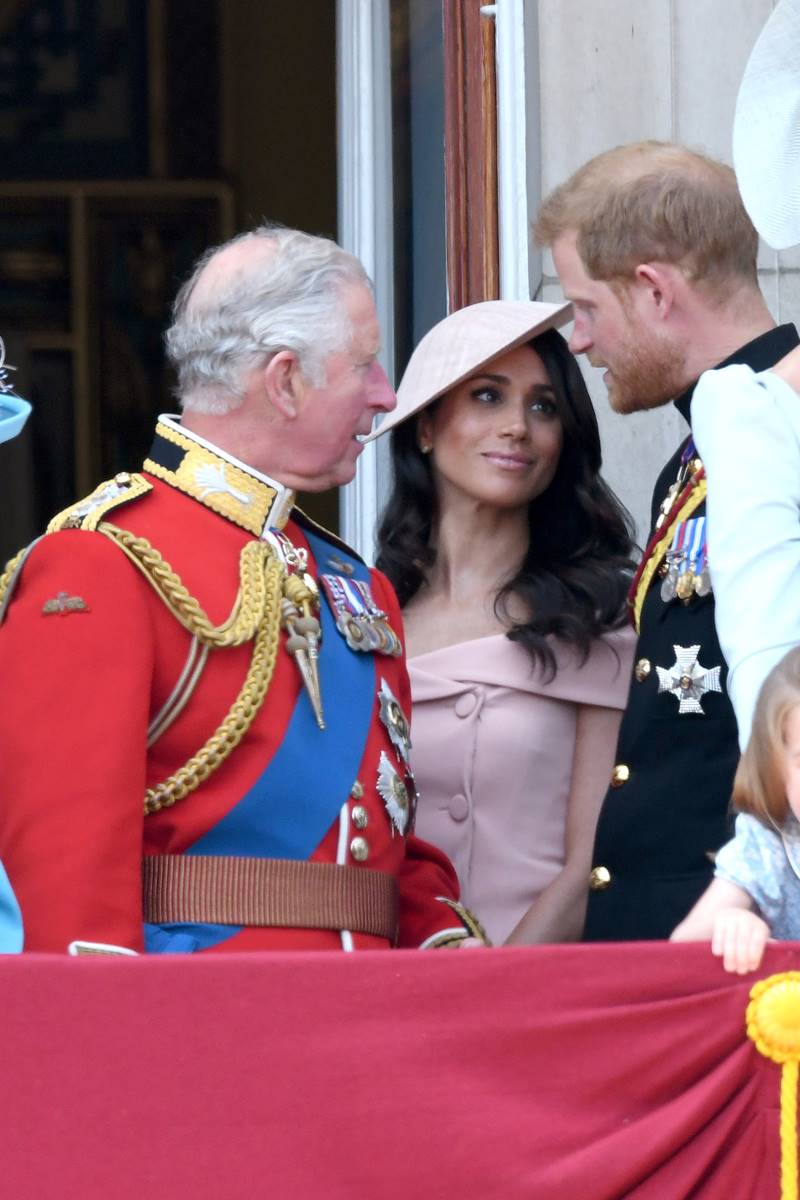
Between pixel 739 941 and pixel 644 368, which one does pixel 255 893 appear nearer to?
pixel 739 941

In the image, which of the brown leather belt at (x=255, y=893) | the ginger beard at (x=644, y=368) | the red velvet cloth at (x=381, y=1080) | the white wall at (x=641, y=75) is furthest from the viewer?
the white wall at (x=641, y=75)

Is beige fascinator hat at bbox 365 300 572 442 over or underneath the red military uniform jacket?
over

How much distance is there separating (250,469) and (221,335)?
0.59ft

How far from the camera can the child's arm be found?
2236 mm

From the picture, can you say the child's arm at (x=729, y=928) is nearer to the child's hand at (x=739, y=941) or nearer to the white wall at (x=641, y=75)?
the child's hand at (x=739, y=941)

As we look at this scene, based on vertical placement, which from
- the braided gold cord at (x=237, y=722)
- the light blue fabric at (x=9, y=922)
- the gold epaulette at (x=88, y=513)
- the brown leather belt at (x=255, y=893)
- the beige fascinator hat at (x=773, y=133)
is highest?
the beige fascinator hat at (x=773, y=133)

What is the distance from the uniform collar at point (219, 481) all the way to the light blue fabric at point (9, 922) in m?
0.71

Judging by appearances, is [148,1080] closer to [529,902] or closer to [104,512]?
[104,512]

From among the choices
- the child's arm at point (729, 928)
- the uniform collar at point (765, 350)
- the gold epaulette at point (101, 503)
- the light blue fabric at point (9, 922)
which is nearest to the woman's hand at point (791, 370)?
the uniform collar at point (765, 350)

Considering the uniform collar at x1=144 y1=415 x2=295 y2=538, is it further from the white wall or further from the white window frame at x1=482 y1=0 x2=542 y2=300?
the white wall

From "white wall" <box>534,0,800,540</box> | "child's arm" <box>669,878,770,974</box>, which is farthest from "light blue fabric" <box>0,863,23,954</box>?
"white wall" <box>534,0,800,540</box>

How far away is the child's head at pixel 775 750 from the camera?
240cm

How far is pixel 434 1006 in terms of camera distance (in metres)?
2.21

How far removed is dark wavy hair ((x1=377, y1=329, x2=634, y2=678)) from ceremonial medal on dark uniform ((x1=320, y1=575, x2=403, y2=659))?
1.54 feet
